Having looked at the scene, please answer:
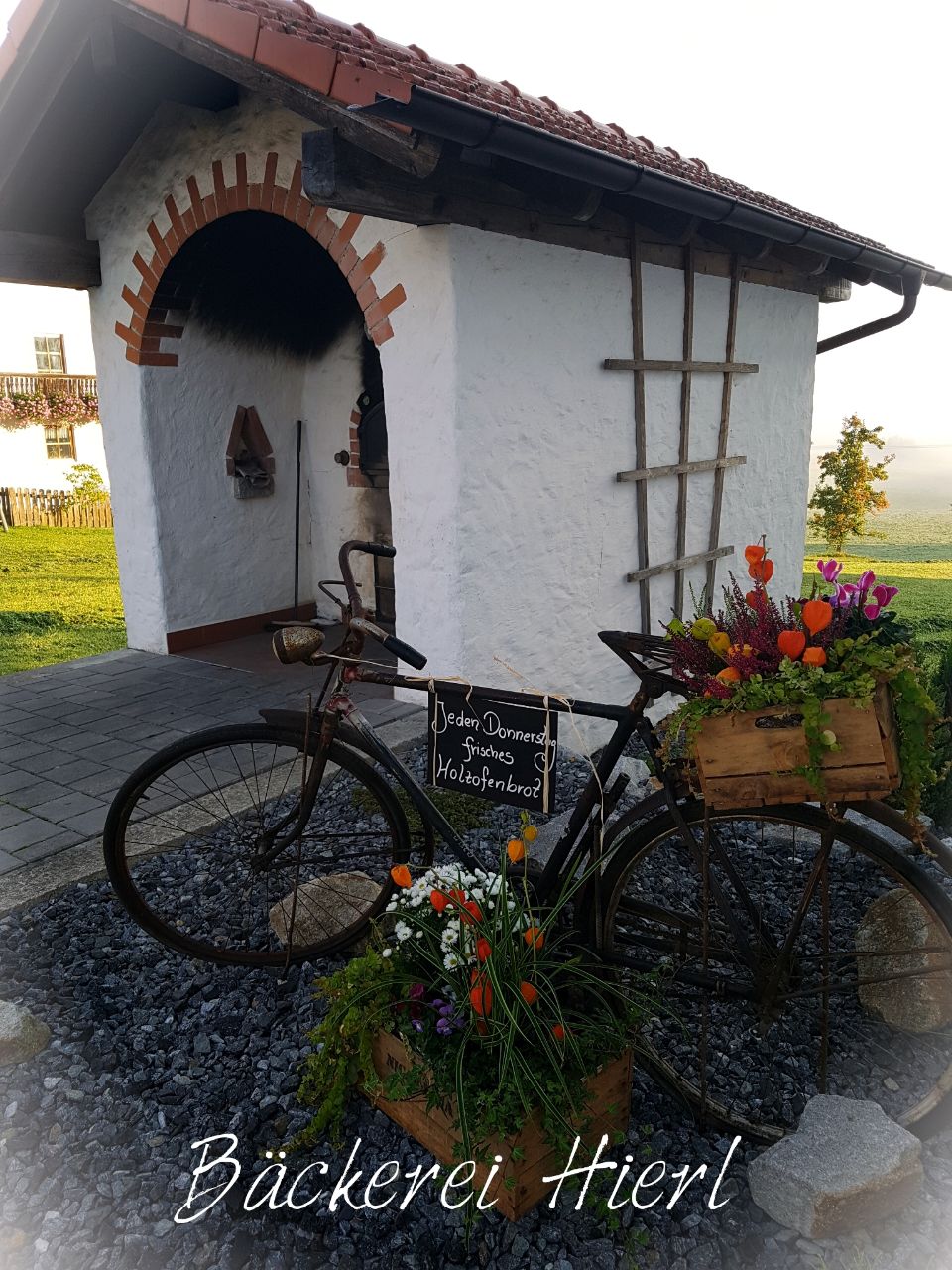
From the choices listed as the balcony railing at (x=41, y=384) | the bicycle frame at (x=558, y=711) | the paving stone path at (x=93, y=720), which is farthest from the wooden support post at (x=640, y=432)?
the balcony railing at (x=41, y=384)

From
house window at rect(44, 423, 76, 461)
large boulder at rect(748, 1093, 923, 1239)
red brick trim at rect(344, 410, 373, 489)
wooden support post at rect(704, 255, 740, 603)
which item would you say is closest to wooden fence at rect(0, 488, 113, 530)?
house window at rect(44, 423, 76, 461)

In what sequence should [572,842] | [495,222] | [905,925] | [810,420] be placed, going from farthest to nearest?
[810,420] < [495,222] < [905,925] < [572,842]

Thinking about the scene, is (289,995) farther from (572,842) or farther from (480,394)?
(480,394)

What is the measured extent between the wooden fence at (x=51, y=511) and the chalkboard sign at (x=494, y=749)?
15.4 metres

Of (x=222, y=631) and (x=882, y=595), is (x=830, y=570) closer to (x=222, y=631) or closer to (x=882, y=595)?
(x=882, y=595)

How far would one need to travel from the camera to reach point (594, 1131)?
6.79 ft

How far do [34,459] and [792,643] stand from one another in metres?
20.2

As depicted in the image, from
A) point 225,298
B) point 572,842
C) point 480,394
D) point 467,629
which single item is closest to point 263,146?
point 225,298

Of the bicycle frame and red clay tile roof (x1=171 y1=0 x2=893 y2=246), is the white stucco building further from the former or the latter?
the bicycle frame

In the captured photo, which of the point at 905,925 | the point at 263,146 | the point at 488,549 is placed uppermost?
the point at 263,146

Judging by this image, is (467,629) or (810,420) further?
(810,420)

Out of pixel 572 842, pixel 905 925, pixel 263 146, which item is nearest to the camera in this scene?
pixel 572 842

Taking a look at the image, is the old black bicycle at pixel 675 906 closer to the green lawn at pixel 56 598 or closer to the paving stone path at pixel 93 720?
the paving stone path at pixel 93 720

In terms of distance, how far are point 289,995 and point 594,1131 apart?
105cm
